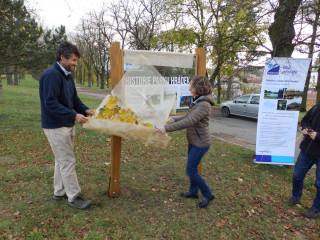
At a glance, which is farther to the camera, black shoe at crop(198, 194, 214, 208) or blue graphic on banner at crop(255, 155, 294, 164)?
blue graphic on banner at crop(255, 155, 294, 164)

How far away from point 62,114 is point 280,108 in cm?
405

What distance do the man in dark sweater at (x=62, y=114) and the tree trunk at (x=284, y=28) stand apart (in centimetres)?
420

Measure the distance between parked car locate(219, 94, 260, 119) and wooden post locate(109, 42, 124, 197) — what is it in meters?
10.4

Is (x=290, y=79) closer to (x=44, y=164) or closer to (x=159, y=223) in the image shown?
(x=159, y=223)

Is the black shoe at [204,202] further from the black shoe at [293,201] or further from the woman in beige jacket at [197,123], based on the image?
the black shoe at [293,201]

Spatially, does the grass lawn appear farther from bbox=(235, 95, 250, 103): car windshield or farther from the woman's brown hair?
bbox=(235, 95, 250, 103): car windshield

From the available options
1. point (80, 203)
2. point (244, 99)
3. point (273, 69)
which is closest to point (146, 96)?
point (80, 203)

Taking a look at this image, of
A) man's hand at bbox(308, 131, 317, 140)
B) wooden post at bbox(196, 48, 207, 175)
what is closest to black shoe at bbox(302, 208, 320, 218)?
man's hand at bbox(308, 131, 317, 140)

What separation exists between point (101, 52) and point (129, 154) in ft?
111

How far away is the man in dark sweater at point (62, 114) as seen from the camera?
7.64 ft

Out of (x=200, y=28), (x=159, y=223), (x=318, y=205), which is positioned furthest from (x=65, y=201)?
(x=200, y=28)

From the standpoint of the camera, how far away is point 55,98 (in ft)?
7.64

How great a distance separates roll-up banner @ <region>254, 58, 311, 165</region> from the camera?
13.8 feet

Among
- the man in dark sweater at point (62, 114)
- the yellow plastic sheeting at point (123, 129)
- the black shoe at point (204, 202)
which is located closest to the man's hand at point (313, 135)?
the black shoe at point (204, 202)
